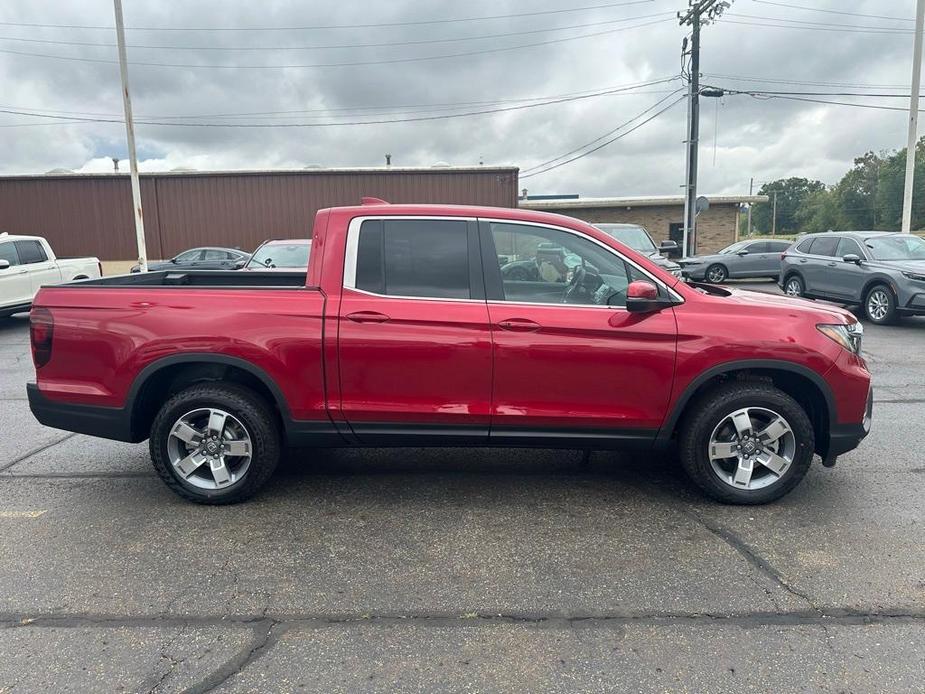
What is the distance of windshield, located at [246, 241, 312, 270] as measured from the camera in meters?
10.8

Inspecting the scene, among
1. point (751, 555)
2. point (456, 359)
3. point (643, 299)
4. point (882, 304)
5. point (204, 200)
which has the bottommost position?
point (751, 555)

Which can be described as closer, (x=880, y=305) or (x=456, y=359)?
(x=456, y=359)

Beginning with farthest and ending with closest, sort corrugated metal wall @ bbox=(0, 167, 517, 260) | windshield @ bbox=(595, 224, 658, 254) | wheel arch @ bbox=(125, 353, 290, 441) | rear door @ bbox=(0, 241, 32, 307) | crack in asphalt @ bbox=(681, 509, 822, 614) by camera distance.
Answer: corrugated metal wall @ bbox=(0, 167, 517, 260) → windshield @ bbox=(595, 224, 658, 254) → rear door @ bbox=(0, 241, 32, 307) → wheel arch @ bbox=(125, 353, 290, 441) → crack in asphalt @ bbox=(681, 509, 822, 614)

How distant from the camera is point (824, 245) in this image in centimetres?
1328

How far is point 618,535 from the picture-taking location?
3.77 meters

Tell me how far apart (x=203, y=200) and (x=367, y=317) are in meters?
24.8

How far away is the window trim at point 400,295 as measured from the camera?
4.00m

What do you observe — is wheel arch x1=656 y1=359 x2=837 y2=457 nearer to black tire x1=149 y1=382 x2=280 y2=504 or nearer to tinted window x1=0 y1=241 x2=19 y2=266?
black tire x1=149 y1=382 x2=280 y2=504

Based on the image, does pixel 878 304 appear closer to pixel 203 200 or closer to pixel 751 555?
pixel 751 555

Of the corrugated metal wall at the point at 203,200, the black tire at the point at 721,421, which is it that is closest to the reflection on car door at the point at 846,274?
the black tire at the point at 721,421

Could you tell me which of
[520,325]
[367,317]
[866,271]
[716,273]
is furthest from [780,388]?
[716,273]

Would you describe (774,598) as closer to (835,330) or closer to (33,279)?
(835,330)

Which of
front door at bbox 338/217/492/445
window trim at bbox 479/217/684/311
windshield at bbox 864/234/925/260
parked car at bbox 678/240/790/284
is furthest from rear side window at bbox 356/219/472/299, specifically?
parked car at bbox 678/240/790/284

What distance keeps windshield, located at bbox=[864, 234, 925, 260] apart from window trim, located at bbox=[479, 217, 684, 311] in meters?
10.2
